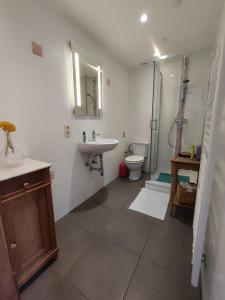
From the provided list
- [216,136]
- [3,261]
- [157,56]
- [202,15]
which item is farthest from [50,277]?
[157,56]

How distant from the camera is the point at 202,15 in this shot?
5.18 ft

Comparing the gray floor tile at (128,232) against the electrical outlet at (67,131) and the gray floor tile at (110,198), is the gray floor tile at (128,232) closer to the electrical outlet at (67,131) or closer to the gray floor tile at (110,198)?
the gray floor tile at (110,198)

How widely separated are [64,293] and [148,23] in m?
2.73

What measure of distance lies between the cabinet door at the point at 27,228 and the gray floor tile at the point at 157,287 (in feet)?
2.46

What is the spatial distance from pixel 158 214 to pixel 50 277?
134 cm

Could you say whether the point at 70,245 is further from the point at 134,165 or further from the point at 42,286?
the point at 134,165

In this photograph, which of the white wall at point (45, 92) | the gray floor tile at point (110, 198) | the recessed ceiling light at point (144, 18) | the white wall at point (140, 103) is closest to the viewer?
the white wall at point (45, 92)

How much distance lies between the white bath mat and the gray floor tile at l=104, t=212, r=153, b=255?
0.21 m

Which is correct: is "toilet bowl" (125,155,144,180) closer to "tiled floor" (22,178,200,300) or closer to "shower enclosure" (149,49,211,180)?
"shower enclosure" (149,49,211,180)

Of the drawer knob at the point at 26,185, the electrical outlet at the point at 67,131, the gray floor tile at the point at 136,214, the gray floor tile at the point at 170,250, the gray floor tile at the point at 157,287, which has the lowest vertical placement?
the gray floor tile at the point at 157,287

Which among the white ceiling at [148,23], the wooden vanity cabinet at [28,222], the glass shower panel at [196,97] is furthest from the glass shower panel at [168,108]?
the wooden vanity cabinet at [28,222]

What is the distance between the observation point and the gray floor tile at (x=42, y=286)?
1.02 meters

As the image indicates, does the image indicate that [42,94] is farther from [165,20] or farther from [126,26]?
[165,20]

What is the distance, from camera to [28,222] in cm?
106
